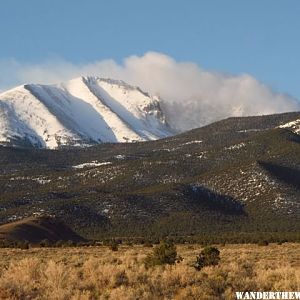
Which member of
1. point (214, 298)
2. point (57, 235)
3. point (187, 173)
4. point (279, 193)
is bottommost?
point (214, 298)

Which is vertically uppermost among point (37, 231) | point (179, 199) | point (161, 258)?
point (179, 199)

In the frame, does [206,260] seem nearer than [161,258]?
Yes

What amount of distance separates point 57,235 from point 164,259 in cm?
6430

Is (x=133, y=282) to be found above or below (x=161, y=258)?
below

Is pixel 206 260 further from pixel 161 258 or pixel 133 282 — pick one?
pixel 133 282

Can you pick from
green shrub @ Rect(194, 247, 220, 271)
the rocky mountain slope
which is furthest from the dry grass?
the rocky mountain slope

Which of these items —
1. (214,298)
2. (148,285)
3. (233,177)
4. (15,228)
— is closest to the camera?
(214,298)

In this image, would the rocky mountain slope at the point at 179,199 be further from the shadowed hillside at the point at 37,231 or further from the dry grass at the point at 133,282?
the dry grass at the point at 133,282

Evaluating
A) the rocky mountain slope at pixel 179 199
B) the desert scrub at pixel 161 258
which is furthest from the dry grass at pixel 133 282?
the rocky mountain slope at pixel 179 199

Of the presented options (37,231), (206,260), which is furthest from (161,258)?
(37,231)

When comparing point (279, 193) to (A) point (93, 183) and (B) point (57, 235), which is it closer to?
(A) point (93, 183)

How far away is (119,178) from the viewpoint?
19300 cm

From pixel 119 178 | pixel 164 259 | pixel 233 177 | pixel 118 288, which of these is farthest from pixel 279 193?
pixel 118 288

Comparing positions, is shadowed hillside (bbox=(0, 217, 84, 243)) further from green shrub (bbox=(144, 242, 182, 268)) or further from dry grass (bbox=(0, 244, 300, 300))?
dry grass (bbox=(0, 244, 300, 300))
